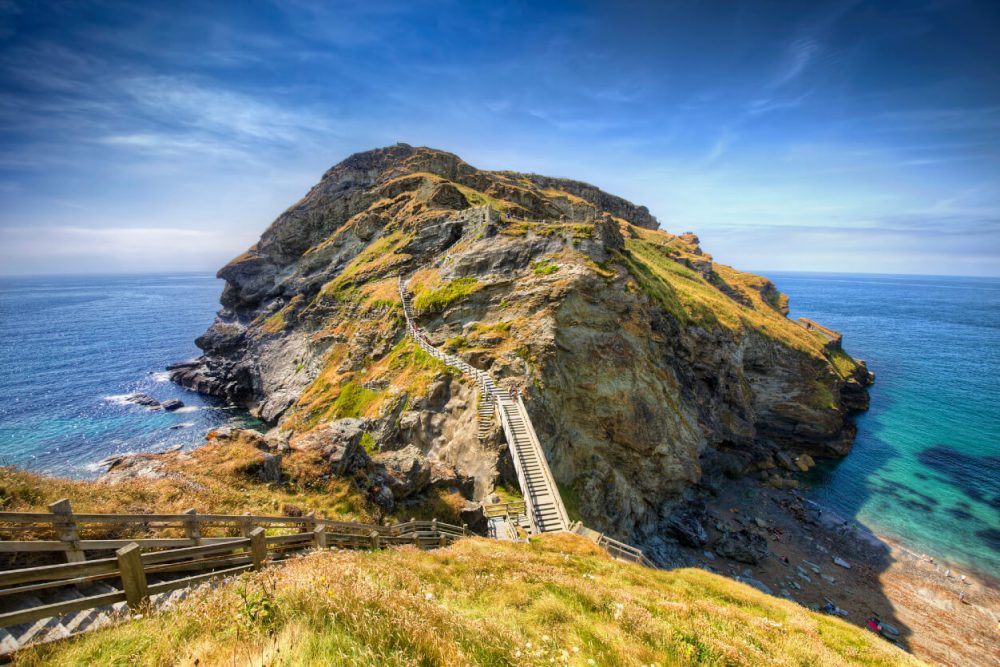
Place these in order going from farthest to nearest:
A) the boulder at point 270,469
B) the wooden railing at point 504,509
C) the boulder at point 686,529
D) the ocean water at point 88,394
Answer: the ocean water at point 88,394
the boulder at point 686,529
the wooden railing at point 504,509
the boulder at point 270,469

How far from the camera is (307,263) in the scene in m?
82.6

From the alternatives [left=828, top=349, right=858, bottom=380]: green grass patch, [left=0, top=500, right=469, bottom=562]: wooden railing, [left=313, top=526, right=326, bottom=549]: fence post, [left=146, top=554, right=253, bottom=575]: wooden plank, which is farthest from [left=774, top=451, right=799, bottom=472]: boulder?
[left=146, top=554, right=253, bottom=575]: wooden plank

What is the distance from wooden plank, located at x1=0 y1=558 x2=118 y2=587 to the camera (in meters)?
5.14

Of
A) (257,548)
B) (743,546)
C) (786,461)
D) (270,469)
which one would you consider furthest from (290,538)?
(786,461)

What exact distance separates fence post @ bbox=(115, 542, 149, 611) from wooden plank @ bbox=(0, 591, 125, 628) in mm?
152

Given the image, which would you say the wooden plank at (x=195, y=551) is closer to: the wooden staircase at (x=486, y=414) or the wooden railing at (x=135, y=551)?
the wooden railing at (x=135, y=551)

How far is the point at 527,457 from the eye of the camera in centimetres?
2470

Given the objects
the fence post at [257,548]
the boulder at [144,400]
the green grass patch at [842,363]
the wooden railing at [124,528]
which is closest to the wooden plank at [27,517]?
the wooden railing at [124,528]

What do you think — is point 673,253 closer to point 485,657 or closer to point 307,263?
point 307,263

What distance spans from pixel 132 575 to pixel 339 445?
10.9 meters

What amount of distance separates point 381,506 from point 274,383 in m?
57.8

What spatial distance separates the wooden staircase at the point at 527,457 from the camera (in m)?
21.3

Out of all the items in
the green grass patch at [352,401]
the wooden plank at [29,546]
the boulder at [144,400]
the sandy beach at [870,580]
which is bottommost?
the sandy beach at [870,580]

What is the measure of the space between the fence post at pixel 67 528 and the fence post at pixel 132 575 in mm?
1206
